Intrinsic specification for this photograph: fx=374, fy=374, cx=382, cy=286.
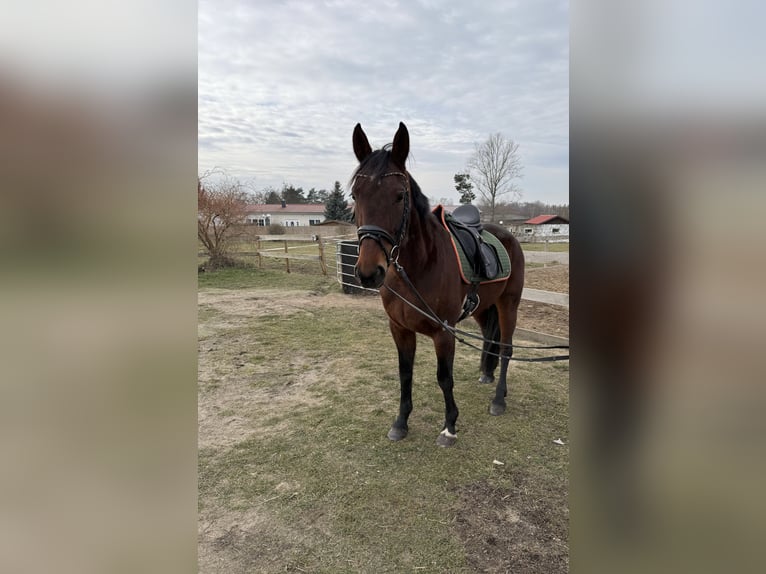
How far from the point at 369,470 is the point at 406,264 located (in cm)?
148

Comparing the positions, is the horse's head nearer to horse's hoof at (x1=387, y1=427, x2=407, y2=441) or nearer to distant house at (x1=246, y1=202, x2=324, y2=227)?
horse's hoof at (x1=387, y1=427, x2=407, y2=441)

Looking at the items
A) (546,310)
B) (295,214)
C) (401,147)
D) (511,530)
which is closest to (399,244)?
(401,147)

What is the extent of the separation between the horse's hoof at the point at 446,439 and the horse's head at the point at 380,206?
144 cm

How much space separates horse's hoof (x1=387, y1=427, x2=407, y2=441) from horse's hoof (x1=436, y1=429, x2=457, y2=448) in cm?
28

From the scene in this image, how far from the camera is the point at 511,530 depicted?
2.11 m

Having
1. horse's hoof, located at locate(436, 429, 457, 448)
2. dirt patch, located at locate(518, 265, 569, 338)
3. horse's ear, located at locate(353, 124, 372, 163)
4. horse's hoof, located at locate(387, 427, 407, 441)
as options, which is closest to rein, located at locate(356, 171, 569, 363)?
horse's ear, located at locate(353, 124, 372, 163)

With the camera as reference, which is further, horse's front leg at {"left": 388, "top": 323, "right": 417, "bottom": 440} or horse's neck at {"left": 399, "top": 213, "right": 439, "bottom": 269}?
horse's front leg at {"left": 388, "top": 323, "right": 417, "bottom": 440}

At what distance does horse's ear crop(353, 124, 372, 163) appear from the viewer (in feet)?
8.46

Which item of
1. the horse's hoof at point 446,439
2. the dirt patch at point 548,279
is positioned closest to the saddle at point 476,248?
the horse's hoof at point 446,439

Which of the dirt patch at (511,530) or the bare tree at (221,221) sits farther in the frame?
the bare tree at (221,221)

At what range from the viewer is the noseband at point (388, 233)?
2268mm

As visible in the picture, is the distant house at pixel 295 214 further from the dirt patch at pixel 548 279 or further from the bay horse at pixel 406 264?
the bay horse at pixel 406 264
